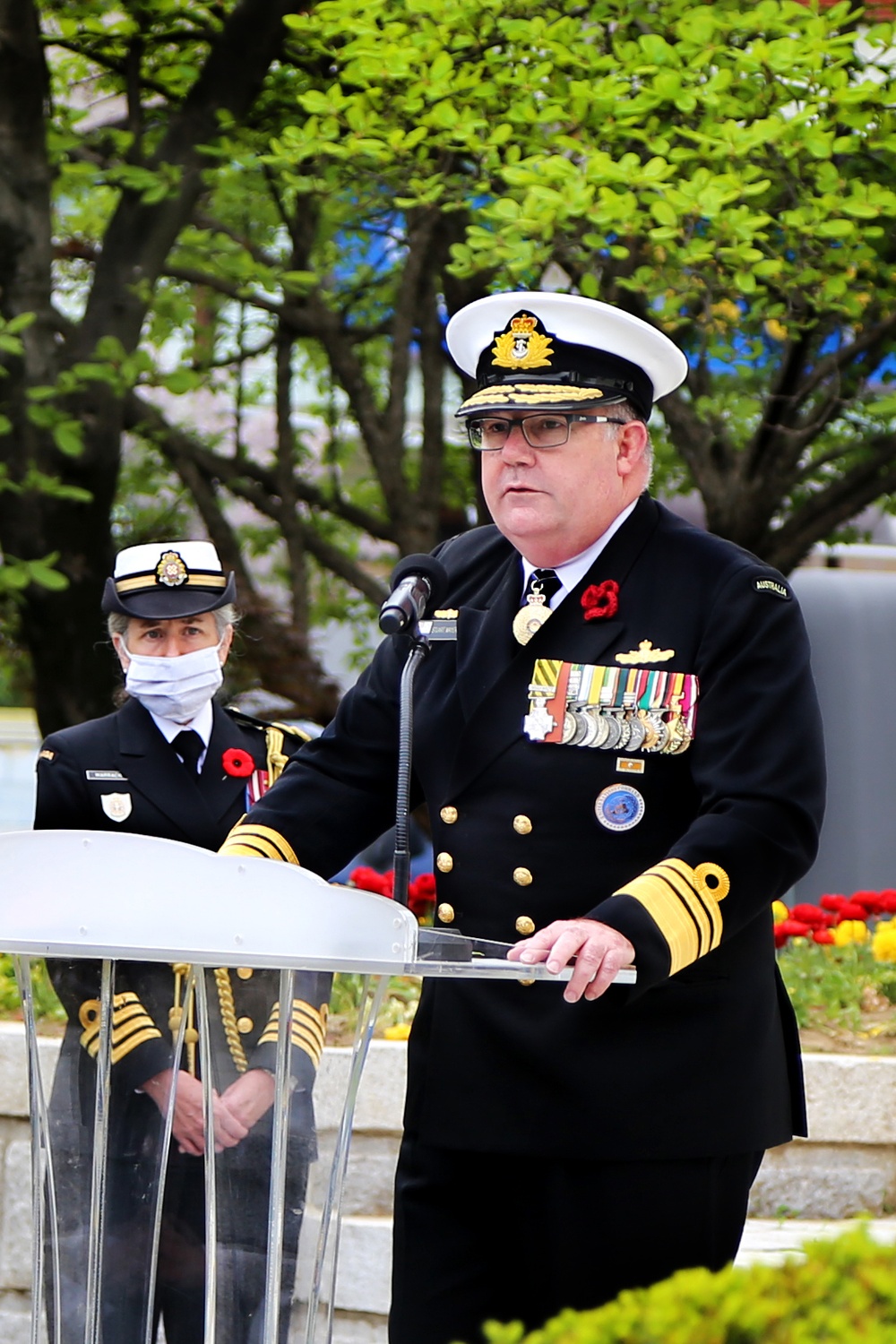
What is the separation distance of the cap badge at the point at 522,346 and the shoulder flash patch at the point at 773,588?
465 millimetres

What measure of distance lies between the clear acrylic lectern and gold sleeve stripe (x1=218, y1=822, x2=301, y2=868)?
1.44 feet

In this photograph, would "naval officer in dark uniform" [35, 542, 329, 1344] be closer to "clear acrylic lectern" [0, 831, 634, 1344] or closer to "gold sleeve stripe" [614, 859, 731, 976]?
"clear acrylic lectern" [0, 831, 634, 1344]

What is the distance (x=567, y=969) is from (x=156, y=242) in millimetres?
4957

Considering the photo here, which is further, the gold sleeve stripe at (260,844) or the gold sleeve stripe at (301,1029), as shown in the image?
the gold sleeve stripe at (260,844)

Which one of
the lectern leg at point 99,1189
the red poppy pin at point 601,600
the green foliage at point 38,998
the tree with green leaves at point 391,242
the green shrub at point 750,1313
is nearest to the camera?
the green shrub at point 750,1313

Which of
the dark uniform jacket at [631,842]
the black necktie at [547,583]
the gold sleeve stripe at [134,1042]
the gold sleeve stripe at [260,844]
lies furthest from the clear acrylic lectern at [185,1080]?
the black necktie at [547,583]

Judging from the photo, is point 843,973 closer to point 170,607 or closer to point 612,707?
point 170,607

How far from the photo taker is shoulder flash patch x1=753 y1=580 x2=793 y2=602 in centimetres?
262

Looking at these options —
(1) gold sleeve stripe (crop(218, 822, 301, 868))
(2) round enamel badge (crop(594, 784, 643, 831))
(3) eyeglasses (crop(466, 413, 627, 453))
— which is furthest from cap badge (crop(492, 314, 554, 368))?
(1) gold sleeve stripe (crop(218, 822, 301, 868))

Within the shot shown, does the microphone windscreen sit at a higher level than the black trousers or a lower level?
higher

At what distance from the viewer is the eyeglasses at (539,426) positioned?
2658mm

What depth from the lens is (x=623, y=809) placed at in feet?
8.54

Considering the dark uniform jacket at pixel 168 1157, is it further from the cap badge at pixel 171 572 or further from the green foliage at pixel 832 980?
the green foliage at pixel 832 980

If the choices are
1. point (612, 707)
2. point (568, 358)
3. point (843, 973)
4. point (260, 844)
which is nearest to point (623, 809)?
point (612, 707)
